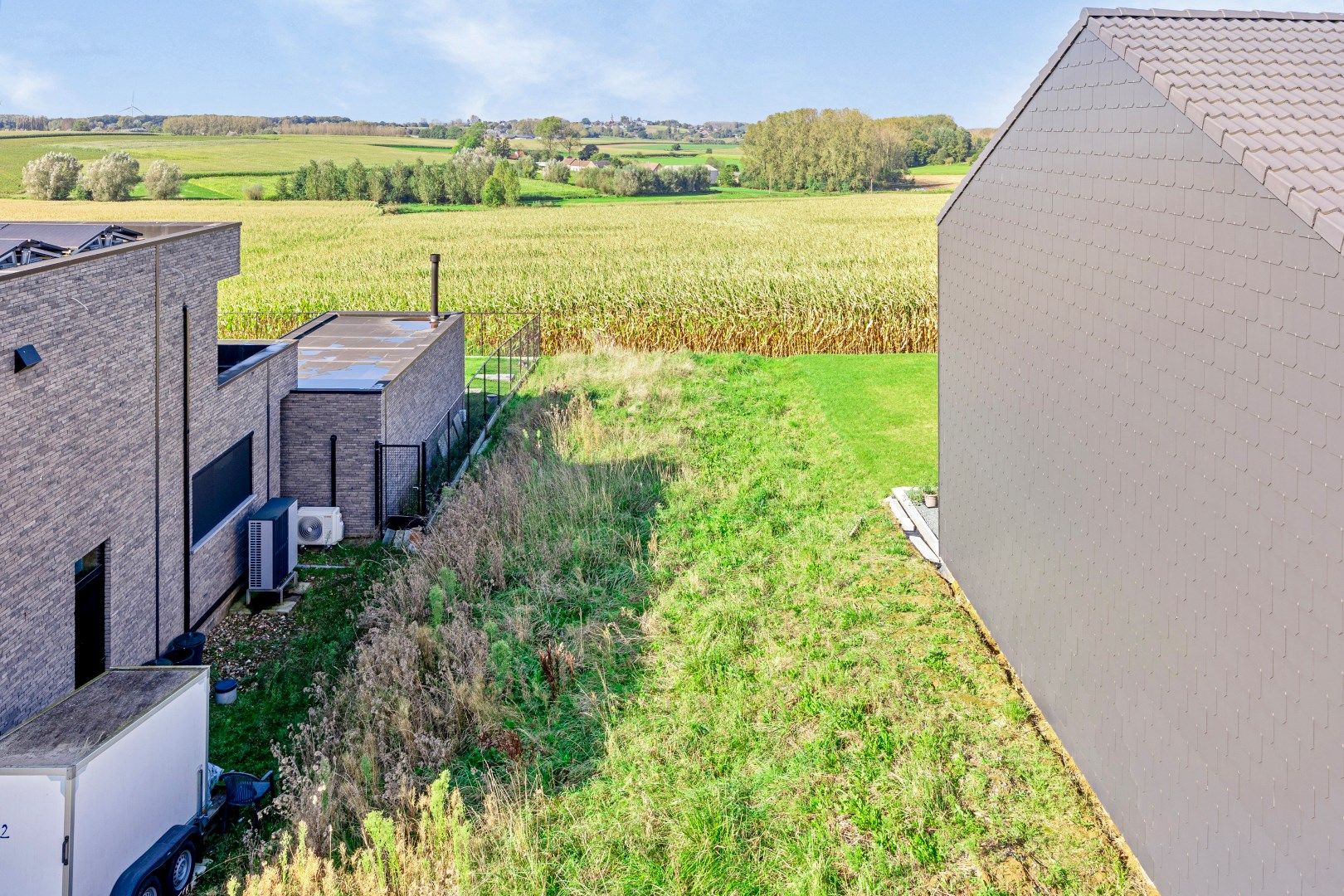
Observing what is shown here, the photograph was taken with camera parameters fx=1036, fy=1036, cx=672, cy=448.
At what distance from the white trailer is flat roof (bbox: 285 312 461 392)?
7.14m

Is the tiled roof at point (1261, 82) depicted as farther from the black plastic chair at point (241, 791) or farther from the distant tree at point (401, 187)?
the distant tree at point (401, 187)

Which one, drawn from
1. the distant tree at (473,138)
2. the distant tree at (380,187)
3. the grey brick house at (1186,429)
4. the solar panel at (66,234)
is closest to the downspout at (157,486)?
the solar panel at (66,234)

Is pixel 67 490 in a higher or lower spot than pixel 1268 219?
lower

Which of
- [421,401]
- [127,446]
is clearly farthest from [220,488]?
[421,401]

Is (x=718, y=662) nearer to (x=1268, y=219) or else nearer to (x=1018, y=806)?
(x=1018, y=806)

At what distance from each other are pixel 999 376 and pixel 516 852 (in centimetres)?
587

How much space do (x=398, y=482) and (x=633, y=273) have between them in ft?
65.3

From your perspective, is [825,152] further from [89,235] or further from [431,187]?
[89,235]

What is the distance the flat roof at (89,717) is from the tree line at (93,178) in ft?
247

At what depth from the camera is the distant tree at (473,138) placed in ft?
414

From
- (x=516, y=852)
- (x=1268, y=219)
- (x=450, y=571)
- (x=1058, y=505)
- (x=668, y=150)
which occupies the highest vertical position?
(x=668, y=150)

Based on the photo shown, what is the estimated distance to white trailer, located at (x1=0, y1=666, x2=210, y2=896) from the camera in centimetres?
576

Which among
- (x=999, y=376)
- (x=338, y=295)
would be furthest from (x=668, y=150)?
(x=999, y=376)

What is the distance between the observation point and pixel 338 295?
99.7 feet
